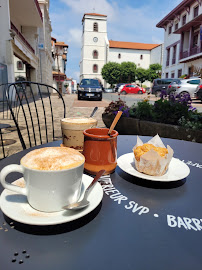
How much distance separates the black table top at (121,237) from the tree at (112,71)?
152ft

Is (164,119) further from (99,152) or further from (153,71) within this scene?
(153,71)

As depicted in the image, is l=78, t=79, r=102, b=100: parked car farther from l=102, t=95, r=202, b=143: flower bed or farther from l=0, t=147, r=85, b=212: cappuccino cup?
l=0, t=147, r=85, b=212: cappuccino cup

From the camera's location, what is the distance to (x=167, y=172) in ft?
3.15

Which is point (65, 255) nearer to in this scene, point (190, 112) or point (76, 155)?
point (76, 155)

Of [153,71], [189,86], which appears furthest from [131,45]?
[189,86]

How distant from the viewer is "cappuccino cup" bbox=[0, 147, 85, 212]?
2.02 ft

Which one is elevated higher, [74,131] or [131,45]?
[131,45]

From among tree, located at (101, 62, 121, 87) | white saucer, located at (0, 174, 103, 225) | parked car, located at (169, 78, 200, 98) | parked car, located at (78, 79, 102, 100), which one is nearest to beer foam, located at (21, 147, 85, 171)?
white saucer, located at (0, 174, 103, 225)

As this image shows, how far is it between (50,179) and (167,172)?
21.9 inches

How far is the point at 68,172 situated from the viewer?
2.04ft

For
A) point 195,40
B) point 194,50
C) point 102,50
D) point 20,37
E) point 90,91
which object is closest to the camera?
point 20,37

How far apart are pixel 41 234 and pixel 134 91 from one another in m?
26.9

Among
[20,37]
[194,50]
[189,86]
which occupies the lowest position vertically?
[189,86]

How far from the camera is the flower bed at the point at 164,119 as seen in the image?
3.27 metres
